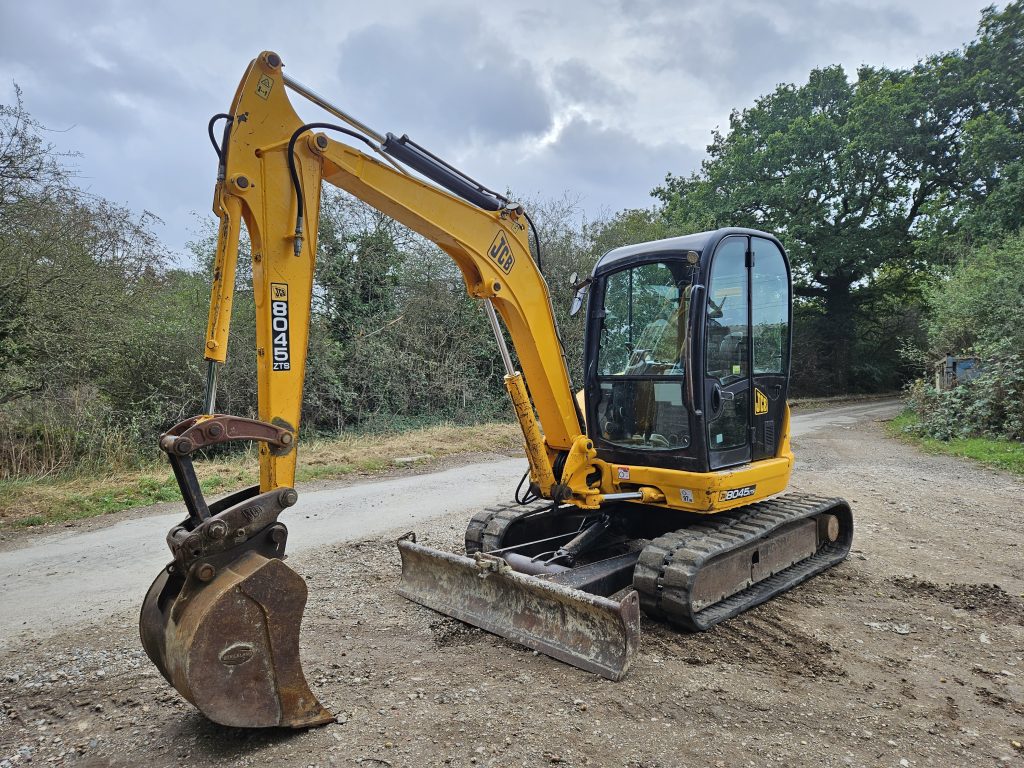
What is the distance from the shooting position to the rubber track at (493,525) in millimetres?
5004

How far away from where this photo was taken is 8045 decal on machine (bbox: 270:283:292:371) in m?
3.28

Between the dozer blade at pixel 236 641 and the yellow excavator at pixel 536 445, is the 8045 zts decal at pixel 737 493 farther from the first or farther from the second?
the dozer blade at pixel 236 641

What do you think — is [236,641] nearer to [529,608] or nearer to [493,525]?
[529,608]

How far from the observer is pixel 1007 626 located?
4270mm

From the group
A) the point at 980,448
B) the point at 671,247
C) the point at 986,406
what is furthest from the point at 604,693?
the point at 986,406

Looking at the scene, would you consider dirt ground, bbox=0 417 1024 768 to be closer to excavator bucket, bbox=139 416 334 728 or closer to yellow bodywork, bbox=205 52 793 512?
excavator bucket, bbox=139 416 334 728

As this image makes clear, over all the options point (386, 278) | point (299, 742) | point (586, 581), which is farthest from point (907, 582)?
point (386, 278)

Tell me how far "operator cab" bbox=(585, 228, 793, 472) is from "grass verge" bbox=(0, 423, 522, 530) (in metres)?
5.81

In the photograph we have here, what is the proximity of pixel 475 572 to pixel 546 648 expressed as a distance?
697 millimetres

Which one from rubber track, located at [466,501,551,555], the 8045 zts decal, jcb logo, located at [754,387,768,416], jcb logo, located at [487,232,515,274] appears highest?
jcb logo, located at [487,232,515,274]

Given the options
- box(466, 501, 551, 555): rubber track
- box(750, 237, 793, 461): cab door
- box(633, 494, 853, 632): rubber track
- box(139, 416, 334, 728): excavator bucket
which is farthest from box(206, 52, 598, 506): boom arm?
box(750, 237, 793, 461): cab door

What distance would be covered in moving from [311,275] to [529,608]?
2220 millimetres

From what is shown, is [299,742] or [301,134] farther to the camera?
[301,134]

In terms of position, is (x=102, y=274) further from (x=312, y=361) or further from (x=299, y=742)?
(x=299, y=742)
